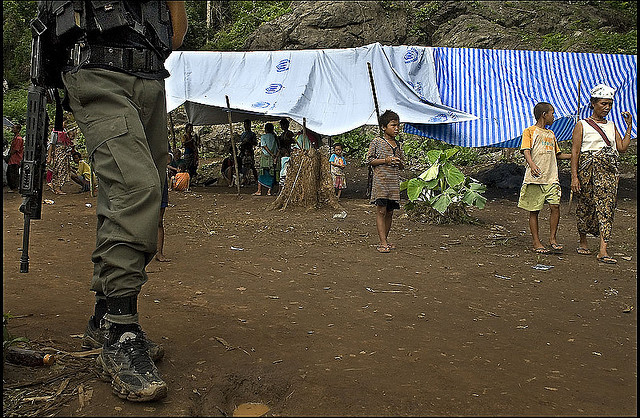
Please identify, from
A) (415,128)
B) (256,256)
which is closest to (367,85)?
(415,128)

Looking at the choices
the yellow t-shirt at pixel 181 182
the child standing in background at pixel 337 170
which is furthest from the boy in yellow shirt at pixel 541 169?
the yellow t-shirt at pixel 181 182

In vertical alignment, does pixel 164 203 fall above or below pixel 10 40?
below

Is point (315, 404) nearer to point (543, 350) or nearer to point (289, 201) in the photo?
point (543, 350)

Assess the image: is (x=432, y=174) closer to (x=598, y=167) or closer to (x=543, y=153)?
(x=543, y=153)

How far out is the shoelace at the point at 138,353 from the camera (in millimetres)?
2516

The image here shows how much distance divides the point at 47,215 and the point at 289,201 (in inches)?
137

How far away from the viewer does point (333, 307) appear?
13.6 feet

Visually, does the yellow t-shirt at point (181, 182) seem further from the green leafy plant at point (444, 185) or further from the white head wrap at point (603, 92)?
the white head wrap at point (603, 92)

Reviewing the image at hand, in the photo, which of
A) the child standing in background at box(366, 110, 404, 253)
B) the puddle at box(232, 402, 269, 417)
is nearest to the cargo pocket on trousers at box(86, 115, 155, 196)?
the puddle at box(232, 402, 269, 417)

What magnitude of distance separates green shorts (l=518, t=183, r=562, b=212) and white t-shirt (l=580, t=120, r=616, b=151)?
511 millimetres

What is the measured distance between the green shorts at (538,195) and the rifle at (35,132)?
193 inches

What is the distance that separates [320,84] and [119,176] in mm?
9185

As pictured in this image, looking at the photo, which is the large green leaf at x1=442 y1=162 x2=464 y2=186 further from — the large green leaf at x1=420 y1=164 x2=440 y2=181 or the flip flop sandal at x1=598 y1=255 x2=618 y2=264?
the flip flop sandal at x1=598 y1=255 x2=618 y2=264

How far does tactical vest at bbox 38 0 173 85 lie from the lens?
269 centimetres
